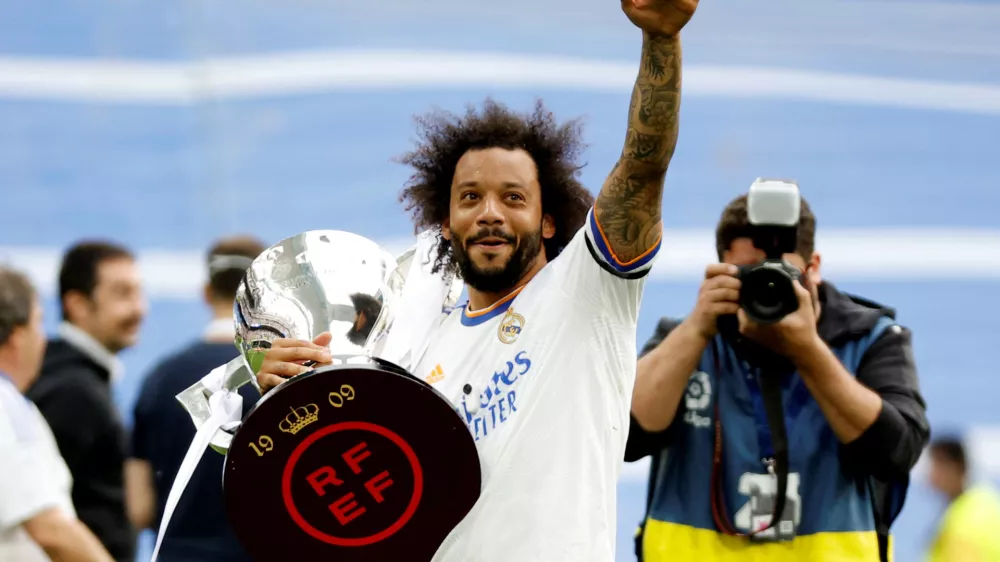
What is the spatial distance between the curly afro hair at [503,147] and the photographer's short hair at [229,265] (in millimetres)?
1237

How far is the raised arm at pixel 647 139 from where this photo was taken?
Result: 2373 mm

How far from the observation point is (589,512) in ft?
8.39

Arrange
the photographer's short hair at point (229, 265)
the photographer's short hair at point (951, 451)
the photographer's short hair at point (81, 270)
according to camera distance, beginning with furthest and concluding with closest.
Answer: the photographer's short hair at point (951, 451)
the photographer's short hair at point (81, 270)
the photographer's short hair at point (229, 265)

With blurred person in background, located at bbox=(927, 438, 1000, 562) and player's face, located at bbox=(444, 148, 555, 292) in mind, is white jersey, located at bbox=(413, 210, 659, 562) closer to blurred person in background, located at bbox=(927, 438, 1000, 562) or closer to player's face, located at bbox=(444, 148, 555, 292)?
player's face, located at bbox=(444, 148, 555, 292)

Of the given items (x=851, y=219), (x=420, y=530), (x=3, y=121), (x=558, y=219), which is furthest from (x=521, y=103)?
(x=420, y=530)

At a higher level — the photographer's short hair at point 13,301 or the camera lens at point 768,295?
the camera lens at point 768,295

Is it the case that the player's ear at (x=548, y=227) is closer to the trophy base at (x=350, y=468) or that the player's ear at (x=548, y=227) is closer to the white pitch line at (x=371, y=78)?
the trophy base at (x=350, y=468)

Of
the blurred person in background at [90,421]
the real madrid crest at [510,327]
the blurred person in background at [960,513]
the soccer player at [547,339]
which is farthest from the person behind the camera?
the blurred person in background at [960,513]

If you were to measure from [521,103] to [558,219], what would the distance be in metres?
8.43

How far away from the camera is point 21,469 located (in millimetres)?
3576

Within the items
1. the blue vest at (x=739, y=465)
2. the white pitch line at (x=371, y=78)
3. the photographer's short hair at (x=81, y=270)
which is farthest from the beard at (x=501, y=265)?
the white pitch line at (x=371, y=78)

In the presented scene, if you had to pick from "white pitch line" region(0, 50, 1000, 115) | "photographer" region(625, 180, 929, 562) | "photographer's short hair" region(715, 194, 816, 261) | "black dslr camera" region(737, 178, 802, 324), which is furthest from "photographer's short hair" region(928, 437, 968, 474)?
"white pitch line" region(0, 50, 1000, 115)

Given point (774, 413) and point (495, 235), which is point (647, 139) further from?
point (774, 413)

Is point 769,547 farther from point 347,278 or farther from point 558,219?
point 347,278
